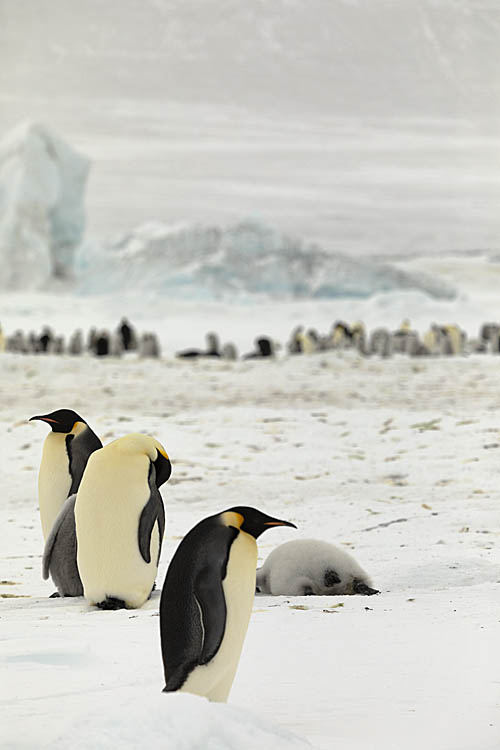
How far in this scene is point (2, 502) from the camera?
6.91ft

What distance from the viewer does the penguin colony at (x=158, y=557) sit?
86 cm

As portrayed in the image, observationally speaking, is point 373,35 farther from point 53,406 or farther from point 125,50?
point 53,406

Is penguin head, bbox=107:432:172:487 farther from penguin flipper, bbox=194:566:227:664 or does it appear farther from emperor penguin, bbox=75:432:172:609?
penguin flipper, bbox=194:566:227:664

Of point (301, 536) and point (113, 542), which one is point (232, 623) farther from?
point (301, 536)

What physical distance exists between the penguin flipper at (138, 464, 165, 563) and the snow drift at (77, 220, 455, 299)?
278cm

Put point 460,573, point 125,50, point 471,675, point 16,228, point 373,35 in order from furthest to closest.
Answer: point 16,228 < point 125,50 < point 373,35 < point 460,573 < point 471,675

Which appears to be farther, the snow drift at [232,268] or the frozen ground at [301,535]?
the snow drift at [232,268]

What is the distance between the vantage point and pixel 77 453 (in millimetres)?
1461

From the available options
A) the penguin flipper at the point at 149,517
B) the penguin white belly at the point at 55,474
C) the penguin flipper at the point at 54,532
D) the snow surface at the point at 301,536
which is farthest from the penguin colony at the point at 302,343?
the penguin flipper at the point at 149,517

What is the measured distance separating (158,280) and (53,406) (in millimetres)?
1670

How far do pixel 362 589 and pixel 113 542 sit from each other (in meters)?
0.36

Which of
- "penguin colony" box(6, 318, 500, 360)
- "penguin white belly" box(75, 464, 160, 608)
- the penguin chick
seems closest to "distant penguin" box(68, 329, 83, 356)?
"penguin colony" box(6, 318, 500, 360)

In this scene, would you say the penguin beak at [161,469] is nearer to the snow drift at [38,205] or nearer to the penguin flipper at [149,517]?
the penguin flipper at [149,517]

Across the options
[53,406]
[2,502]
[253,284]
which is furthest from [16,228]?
[2,502]
